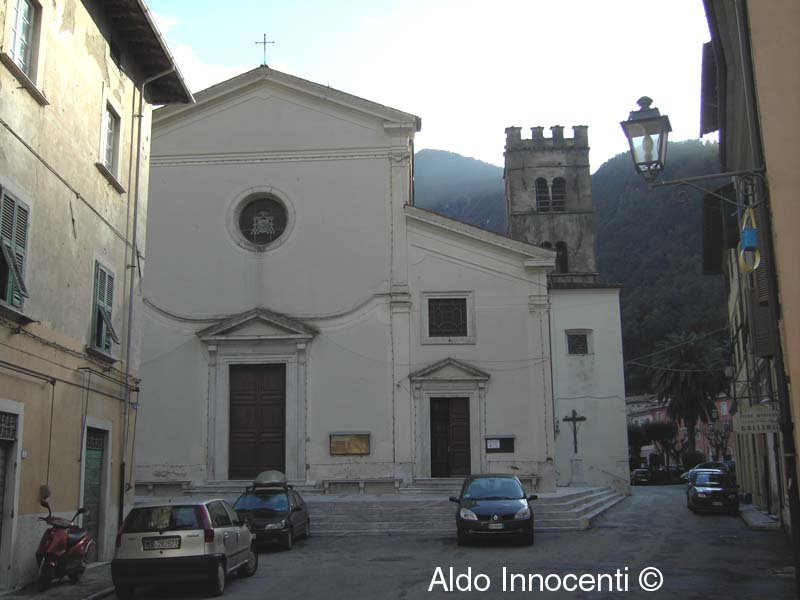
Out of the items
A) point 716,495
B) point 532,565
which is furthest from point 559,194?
point 532,565

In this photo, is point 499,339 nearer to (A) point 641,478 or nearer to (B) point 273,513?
(B) point 273,513

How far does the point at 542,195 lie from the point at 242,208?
1962 cm

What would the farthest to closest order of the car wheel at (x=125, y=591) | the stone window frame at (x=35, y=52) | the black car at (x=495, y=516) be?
the black car at (x=495, y=516) < the stone window frame at (x=35, y=52) < the car wheel at (x=125, y=591)

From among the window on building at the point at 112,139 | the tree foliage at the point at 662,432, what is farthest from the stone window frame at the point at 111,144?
the tree foliage at the point at 662,432

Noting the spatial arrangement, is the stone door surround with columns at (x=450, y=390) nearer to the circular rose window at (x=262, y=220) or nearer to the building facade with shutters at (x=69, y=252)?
the circular rose window at (x=262, y=220)

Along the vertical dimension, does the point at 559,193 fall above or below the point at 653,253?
below

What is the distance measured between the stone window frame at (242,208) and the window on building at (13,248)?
47.2ft

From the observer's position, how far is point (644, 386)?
249ft

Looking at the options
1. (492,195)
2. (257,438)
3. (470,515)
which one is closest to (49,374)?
(470,515)

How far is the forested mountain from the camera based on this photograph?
6738 cm

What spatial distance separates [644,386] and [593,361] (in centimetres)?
4435

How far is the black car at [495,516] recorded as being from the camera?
1586 centimetres

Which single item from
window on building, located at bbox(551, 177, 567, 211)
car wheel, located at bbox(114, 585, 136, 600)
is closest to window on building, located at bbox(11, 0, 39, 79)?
car wheel, located at bbox(114, 585, 136, 600)

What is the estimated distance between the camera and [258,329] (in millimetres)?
24953
